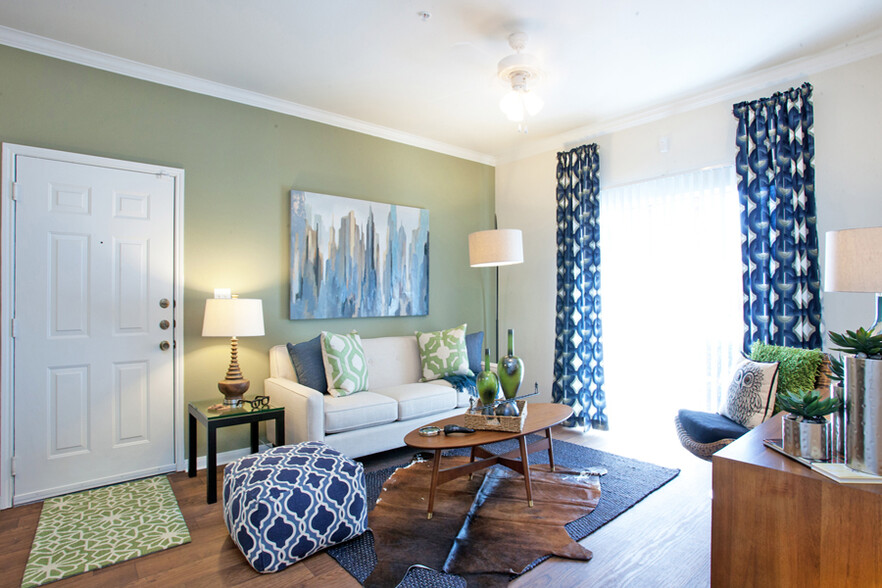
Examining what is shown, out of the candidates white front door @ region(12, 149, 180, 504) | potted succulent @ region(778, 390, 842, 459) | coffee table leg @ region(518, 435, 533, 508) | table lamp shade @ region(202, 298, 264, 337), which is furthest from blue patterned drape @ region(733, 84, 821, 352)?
white front door @ region(12, 149, 180, 504)

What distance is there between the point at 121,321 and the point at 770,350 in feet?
13.7

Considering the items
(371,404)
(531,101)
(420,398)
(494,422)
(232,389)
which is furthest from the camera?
(420,398)

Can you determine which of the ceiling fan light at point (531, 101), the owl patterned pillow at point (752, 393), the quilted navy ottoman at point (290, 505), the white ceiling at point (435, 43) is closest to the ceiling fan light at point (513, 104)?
the ceiling fan light at point (531, 101)

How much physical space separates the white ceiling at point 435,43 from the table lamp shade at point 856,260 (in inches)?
55.6

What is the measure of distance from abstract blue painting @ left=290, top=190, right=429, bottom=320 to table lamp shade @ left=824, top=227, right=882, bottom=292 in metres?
3.22

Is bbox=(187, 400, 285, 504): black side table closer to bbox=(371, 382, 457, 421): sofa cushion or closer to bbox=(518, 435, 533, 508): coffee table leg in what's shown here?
bbox=(371, 382, 457, 421): sofa cushion

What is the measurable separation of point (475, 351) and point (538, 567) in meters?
2.47

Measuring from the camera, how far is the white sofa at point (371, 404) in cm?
318

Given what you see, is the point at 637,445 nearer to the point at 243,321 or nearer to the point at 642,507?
the point at 642,507

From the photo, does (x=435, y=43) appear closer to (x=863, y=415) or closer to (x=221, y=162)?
(x=221, y=162)

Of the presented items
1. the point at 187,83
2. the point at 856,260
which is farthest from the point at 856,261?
the point at 187,83

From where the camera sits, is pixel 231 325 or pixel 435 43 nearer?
pixel 435 43

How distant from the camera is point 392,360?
418 centimetres

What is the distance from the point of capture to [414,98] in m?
3.79
